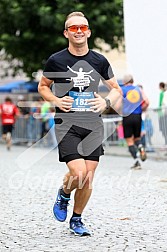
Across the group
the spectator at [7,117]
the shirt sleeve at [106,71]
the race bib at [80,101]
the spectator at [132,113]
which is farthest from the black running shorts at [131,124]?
the spectator at [7,117]

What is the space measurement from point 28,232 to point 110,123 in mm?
12667

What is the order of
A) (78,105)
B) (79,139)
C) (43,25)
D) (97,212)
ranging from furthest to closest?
(43,25) → (97,212) → (79,139) → (78,105)

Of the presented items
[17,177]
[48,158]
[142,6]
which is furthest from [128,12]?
[17,177]

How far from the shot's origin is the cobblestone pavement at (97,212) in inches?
236

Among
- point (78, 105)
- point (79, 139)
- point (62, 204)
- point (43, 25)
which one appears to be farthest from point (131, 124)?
point (43, 25)

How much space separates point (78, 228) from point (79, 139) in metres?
0.81

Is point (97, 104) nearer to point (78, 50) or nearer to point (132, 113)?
point (78, 50)

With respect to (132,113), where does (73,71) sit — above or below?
above

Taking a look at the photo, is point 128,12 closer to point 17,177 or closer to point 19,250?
point 17,177

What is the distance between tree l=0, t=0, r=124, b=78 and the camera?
25.3 metres

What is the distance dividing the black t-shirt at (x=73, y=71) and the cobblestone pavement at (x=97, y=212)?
1219 mm

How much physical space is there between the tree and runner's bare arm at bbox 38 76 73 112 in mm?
18559

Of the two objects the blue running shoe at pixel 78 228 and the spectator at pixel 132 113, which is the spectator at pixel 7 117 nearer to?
the spectator at pixel 132 113

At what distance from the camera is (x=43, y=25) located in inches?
1004
